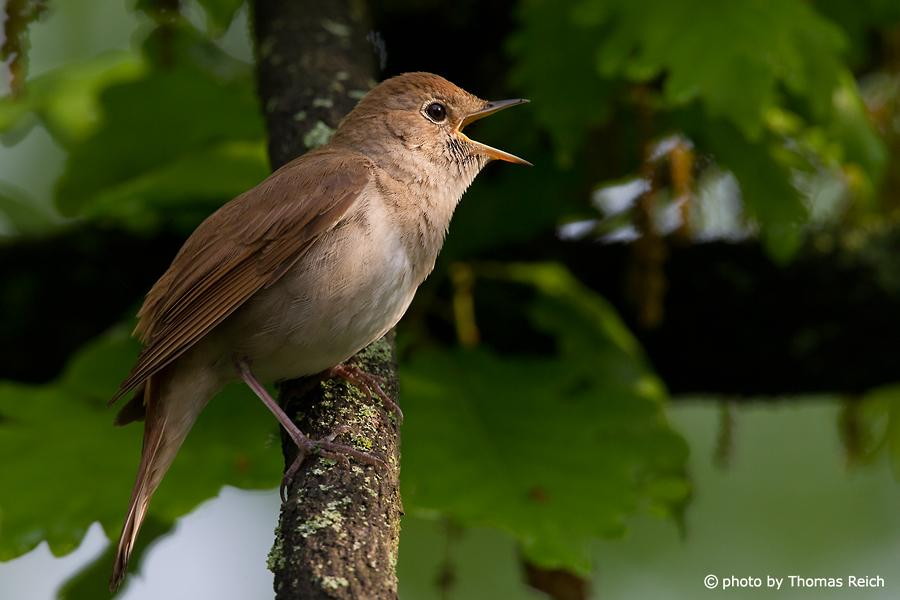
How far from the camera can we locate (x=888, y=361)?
4.48 m

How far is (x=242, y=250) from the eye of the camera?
3361 millimetres

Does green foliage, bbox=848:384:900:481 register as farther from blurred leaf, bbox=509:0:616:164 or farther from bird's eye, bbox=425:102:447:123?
bird's eye, bbox=425:102:447:123

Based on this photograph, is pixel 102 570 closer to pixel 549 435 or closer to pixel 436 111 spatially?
pixel 549 435

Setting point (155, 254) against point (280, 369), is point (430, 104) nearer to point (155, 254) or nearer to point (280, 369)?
point (280, 369)

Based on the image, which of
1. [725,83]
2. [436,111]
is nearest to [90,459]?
[436,111]

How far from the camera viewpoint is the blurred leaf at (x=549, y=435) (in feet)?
11.5

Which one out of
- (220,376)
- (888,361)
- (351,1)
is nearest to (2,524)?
(220,376)

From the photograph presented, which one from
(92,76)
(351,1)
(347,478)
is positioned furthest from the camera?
(92,76)

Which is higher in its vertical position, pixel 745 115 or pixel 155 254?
pixel 155 254

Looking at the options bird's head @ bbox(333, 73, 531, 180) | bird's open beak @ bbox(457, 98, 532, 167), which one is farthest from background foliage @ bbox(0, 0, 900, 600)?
bird's head @ bbox(333, 73, 531, 180)

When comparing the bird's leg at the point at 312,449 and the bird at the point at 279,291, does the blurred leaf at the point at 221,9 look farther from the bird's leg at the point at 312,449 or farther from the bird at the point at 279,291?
the bird's leg at the point at 312,449

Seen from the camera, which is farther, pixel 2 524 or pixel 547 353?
pixel 547 353

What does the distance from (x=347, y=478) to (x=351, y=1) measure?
2.29 metres

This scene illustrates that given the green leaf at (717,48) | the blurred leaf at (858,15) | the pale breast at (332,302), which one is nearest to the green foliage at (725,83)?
the green leaf at (717,48)
